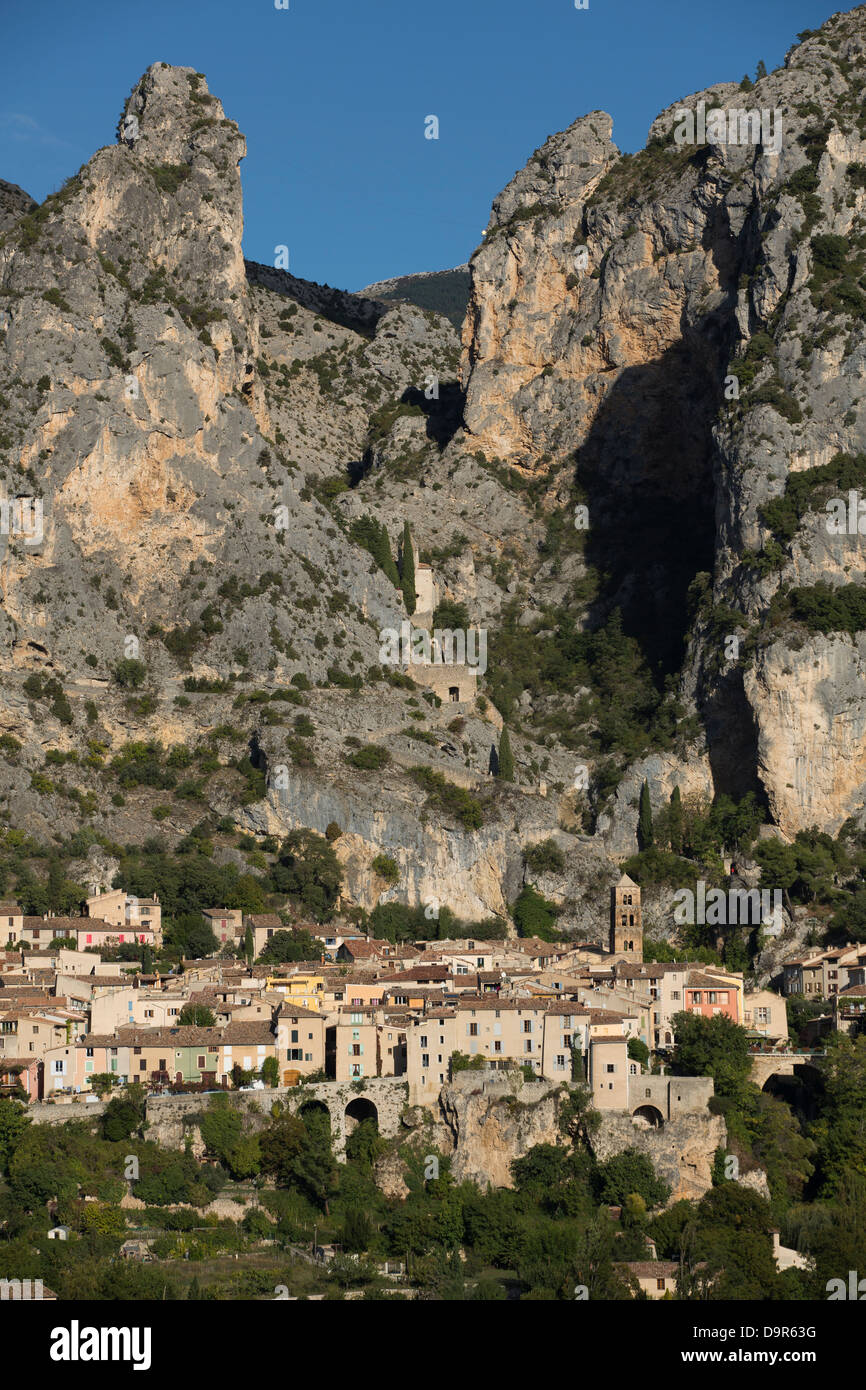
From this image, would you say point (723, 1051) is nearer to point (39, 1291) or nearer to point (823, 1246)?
point (823, 1246)

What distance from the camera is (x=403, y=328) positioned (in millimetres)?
159000

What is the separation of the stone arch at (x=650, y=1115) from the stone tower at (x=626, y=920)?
23.3m

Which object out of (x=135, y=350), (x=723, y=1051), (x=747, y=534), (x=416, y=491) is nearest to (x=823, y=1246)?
(x=723, y=1051)

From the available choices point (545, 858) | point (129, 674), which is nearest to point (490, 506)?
point (129, 674)

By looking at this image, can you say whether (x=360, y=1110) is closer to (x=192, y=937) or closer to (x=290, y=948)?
(x=290, y=948)

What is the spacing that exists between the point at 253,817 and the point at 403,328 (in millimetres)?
63129

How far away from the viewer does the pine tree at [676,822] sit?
105938 millimetres

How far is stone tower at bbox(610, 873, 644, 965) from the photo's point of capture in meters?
94.8

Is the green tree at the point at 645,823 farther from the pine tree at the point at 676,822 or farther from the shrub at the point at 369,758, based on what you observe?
the shrub at the point at 369,758

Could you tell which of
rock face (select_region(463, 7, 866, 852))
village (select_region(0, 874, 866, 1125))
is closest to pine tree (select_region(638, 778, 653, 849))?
rock face (select_region(463, 7, 866, 852))

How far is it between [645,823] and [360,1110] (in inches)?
1541

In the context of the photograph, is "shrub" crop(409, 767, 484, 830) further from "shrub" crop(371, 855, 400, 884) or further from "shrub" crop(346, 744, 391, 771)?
"shrub" crop(371, 855, 400, 884)

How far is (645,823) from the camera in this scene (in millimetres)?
106500

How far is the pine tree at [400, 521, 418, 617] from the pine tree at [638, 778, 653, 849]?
23.9 meters
